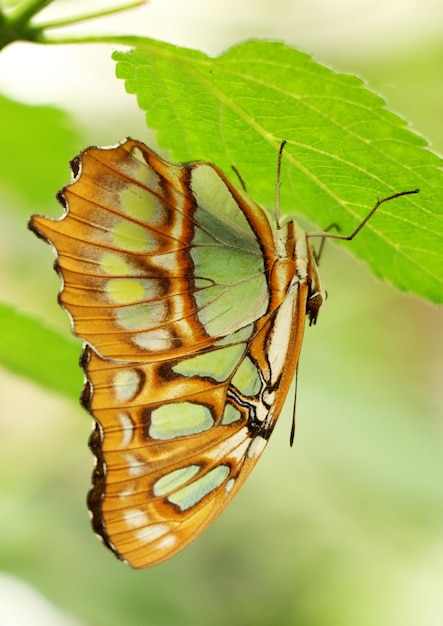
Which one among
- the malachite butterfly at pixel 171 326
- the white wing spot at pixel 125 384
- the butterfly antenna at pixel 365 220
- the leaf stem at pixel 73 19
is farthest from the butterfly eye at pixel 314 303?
the leaf stem at pixel 73 19

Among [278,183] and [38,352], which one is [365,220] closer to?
[278,183]

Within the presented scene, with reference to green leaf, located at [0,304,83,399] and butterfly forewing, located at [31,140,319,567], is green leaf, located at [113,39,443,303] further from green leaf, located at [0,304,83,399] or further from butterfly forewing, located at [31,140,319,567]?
green leaf, located at [0,304,83,399]

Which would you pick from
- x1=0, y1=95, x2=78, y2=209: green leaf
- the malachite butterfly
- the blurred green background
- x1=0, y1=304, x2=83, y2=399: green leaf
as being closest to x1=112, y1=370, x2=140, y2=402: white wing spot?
the malachite butterfly

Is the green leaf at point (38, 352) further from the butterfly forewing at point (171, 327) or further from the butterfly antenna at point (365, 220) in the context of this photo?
the butterfly antenna at point (365, 220)

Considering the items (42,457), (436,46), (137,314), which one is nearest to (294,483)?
(42,457)

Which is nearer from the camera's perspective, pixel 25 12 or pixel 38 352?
pixel 25 12

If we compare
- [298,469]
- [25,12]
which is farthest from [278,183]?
[298,469]
